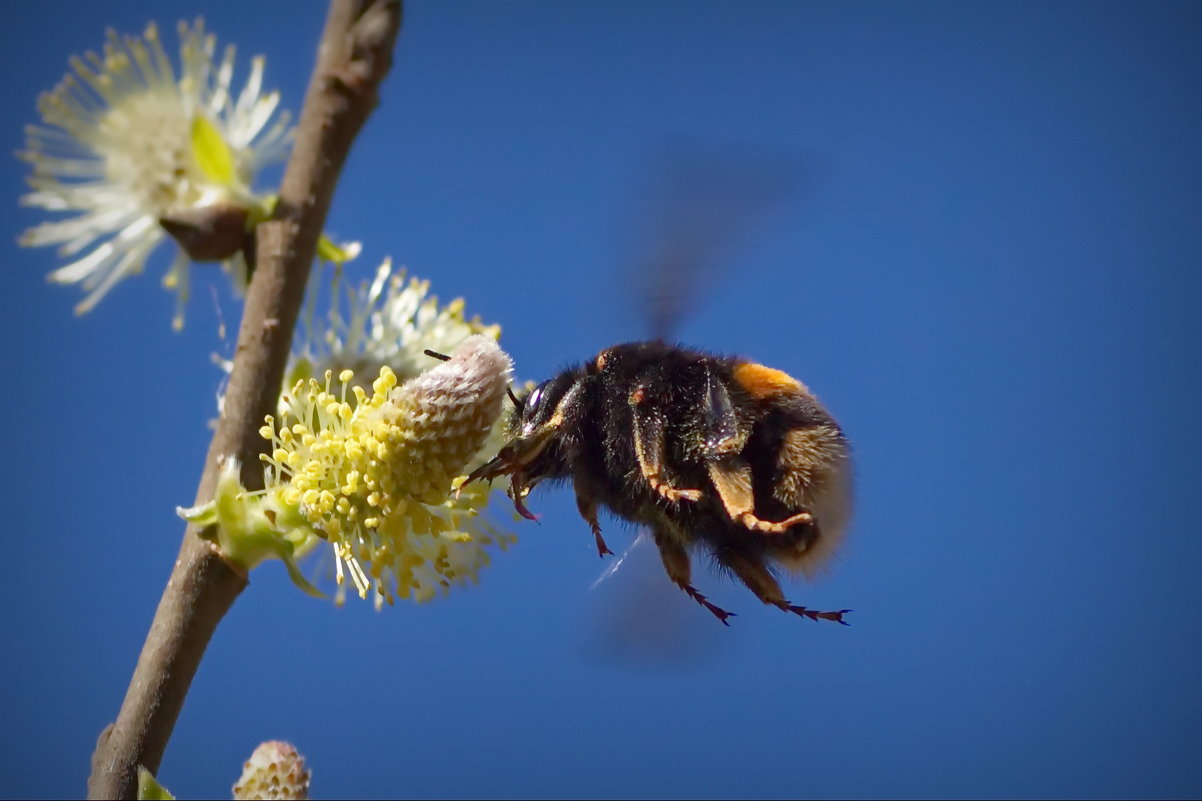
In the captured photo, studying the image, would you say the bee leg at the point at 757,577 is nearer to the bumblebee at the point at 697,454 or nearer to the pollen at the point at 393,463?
the bumblebee at the point at 697,454

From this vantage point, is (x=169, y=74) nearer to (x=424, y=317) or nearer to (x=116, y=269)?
(x=116, y=269)

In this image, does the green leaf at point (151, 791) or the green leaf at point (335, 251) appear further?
the green leaf at point (335, 251)

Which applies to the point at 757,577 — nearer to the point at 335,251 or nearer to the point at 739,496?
the point at 739,496

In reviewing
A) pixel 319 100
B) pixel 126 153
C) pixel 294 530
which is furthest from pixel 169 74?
pixel 294 530

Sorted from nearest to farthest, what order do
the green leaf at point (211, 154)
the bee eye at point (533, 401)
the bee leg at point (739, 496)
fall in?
the bee leg at point (739, 496), the bee eye at point (533, 401), the green leaf at point (211, 154)

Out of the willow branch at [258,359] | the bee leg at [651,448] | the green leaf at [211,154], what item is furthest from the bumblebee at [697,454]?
the green leaf at [211,154]

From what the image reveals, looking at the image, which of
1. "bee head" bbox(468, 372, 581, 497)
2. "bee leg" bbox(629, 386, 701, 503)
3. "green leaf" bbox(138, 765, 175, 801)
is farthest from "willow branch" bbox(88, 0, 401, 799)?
"bee leg" bbox(629, 386, 701, 503)
